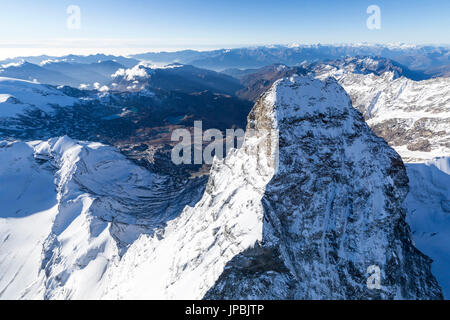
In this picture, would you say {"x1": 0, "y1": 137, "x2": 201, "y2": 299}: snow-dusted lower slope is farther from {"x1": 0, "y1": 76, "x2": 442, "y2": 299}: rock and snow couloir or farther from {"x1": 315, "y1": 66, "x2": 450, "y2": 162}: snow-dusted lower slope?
{"x1": 315, "y1": 66, "x2": 450, "y2": 162}: snow-dusted lower slope

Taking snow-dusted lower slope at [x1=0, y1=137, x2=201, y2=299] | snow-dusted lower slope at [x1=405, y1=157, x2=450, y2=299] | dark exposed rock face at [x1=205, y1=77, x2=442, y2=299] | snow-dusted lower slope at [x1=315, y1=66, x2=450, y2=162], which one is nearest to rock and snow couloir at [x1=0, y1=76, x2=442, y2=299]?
dark exposed rock face at [x1=205, y1=77, x2=442, y2=299]

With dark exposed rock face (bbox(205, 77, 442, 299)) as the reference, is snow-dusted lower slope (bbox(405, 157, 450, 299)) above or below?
below

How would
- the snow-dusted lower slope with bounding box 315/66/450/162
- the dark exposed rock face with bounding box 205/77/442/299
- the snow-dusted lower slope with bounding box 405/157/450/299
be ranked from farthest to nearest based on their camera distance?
the snow-dusted lower slope with bounding box 315/66/450/162 → the snow-dusted lower slope with bounding box 405/157/450/299 → the dark exposed rock face with bounding box 205/77/442/299

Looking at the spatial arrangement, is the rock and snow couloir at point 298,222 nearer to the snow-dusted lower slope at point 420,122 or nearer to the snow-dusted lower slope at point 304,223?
the snow-dusted lower slope at point 304,223

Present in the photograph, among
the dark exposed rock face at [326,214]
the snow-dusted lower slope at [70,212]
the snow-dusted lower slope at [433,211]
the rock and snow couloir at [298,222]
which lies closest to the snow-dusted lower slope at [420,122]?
the snow-dusted lower slope at [433,211]
